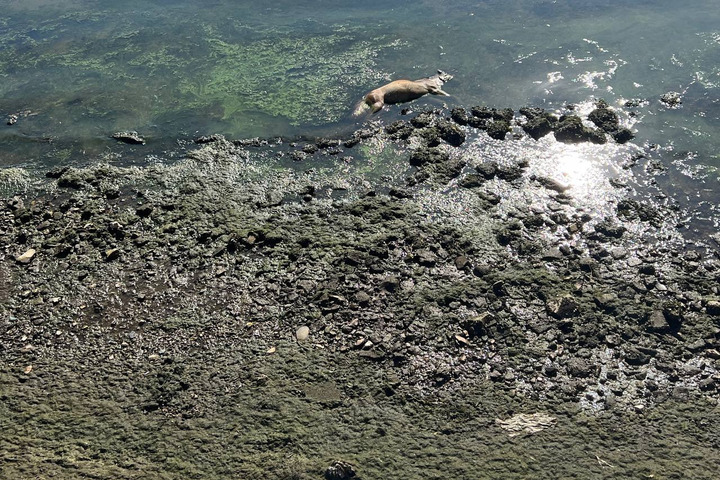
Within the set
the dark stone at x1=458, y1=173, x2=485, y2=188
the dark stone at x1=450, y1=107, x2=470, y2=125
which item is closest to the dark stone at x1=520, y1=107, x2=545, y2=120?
the dark stone at x1=450, y1=107, x2=470, y2=125

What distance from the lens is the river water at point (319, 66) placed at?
8445 mm

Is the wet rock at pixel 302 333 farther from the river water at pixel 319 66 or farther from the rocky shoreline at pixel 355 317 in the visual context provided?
the river water at pixel 319 66

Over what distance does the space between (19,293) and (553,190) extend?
592cm

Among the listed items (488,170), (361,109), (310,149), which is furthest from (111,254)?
(488,170)

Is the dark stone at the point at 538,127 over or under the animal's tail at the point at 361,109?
under

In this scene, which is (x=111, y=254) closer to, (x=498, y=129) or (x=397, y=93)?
(x=397, y=93)

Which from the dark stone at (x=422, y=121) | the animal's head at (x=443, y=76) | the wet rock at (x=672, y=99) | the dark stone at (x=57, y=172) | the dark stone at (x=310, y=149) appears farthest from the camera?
the animal's head at (x=443, y=76)

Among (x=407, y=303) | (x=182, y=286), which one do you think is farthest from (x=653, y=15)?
(x=182, y=286)

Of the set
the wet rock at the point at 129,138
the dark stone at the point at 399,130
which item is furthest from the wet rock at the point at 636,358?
the wet rock at the point at 129,138

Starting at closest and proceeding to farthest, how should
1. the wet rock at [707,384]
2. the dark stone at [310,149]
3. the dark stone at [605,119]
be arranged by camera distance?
1. the wet rock at [707,384]
2. the dark stone at [310,149]
3. the dark stone at [605,119]

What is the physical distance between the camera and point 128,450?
13.9ft

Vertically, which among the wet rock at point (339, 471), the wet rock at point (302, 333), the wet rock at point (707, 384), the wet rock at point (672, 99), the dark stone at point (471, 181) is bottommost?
the wet rock at point (707, 384)

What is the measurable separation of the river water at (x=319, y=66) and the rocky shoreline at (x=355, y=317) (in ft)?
3.09

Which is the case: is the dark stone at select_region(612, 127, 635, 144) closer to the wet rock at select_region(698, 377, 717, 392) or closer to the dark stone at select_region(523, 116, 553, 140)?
the dark stone at select_region(523, 116, 553, 140)
